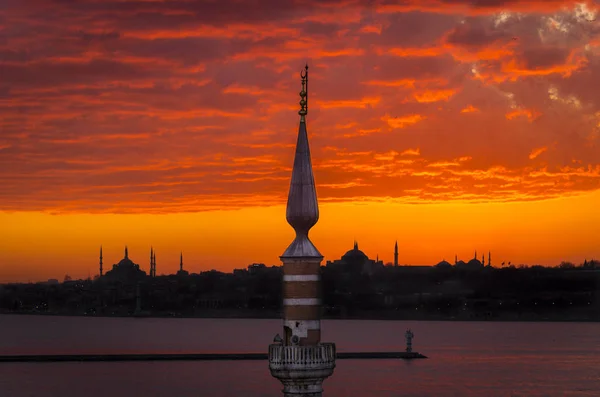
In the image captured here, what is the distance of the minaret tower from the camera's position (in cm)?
3119

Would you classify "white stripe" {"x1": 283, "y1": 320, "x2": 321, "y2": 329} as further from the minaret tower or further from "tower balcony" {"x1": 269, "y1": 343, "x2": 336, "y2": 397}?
"tower balcony" {"x1": 269, "y1": 343, "x2": 336, "y2": 397}

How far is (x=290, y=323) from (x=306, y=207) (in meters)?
2.87

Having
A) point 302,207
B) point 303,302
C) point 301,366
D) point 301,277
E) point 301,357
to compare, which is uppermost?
point 302,207

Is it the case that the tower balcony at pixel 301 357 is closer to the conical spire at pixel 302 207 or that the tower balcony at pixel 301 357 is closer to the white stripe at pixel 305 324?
the white stripe at pixel 305 324

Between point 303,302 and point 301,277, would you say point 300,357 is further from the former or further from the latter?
point 301,277

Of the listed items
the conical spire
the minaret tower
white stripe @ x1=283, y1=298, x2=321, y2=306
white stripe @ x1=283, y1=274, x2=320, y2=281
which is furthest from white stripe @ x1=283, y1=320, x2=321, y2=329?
the conical spire

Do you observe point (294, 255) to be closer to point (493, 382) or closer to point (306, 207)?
point (306, 207)

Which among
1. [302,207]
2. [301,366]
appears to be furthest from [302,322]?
[302,207]

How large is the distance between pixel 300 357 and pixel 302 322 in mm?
846

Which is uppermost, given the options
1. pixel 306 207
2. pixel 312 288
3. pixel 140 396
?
pixel 306 207

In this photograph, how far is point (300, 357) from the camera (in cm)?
3114

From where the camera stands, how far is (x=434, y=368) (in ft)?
531

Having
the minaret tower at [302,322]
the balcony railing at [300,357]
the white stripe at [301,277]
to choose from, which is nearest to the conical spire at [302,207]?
the minaret tower at [302,322]

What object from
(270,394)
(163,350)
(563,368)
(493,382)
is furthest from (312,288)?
(163,350)
